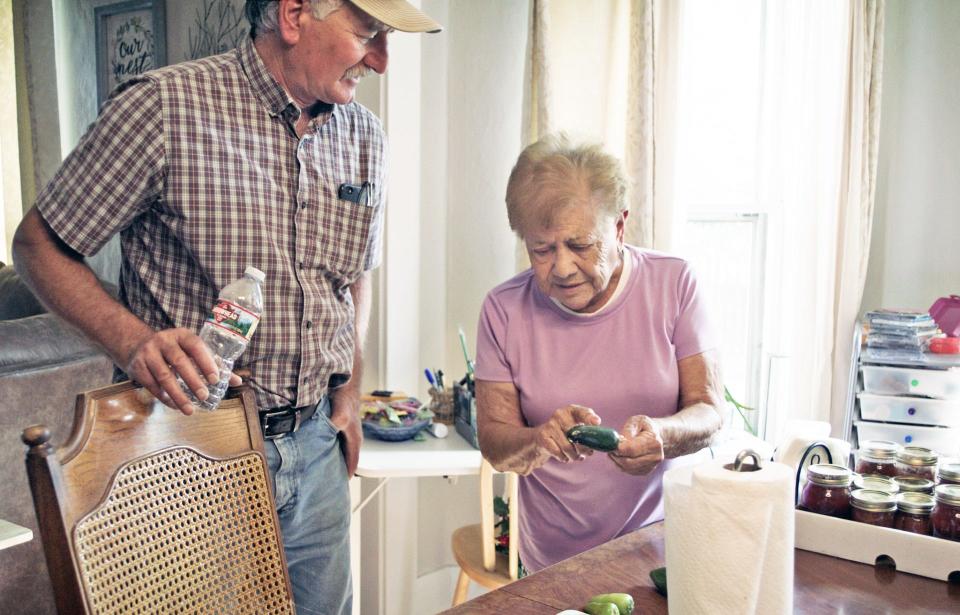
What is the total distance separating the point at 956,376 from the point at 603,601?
6.40ft

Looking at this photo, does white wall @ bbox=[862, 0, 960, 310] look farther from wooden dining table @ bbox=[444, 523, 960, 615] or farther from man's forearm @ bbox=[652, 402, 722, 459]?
wooden dining table @ bbox=[444, 523, 960, 615]

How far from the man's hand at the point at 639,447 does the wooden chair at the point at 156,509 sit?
539 mm

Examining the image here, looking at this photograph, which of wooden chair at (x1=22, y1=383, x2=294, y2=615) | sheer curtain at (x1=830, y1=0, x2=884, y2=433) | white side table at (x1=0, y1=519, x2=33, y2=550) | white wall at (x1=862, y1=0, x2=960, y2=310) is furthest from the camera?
white wall at (x1=862, y1=0, x2=960, y2=310)

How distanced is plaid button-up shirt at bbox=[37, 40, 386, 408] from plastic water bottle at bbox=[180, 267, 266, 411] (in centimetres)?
15

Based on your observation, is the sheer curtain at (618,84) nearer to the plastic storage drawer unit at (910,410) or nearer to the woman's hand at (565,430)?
the plastic storage drawer unit at (910,410)

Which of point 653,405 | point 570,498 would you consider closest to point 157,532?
point 570,498

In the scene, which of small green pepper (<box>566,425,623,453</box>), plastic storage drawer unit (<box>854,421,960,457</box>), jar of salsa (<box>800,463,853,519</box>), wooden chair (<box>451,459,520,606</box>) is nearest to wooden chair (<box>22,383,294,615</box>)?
small green pepper (<box>566,425,623,453</box>)

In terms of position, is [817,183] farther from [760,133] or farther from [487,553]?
[487,553]

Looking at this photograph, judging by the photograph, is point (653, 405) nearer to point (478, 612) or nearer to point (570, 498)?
point (570, 498)

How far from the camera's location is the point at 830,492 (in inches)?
50.2

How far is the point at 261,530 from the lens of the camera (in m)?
1.25

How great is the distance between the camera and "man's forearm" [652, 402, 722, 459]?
1.37 metres

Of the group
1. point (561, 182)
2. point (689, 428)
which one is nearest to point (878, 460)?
point (689, 428)

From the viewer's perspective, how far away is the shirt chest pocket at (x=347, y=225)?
5.09ft
